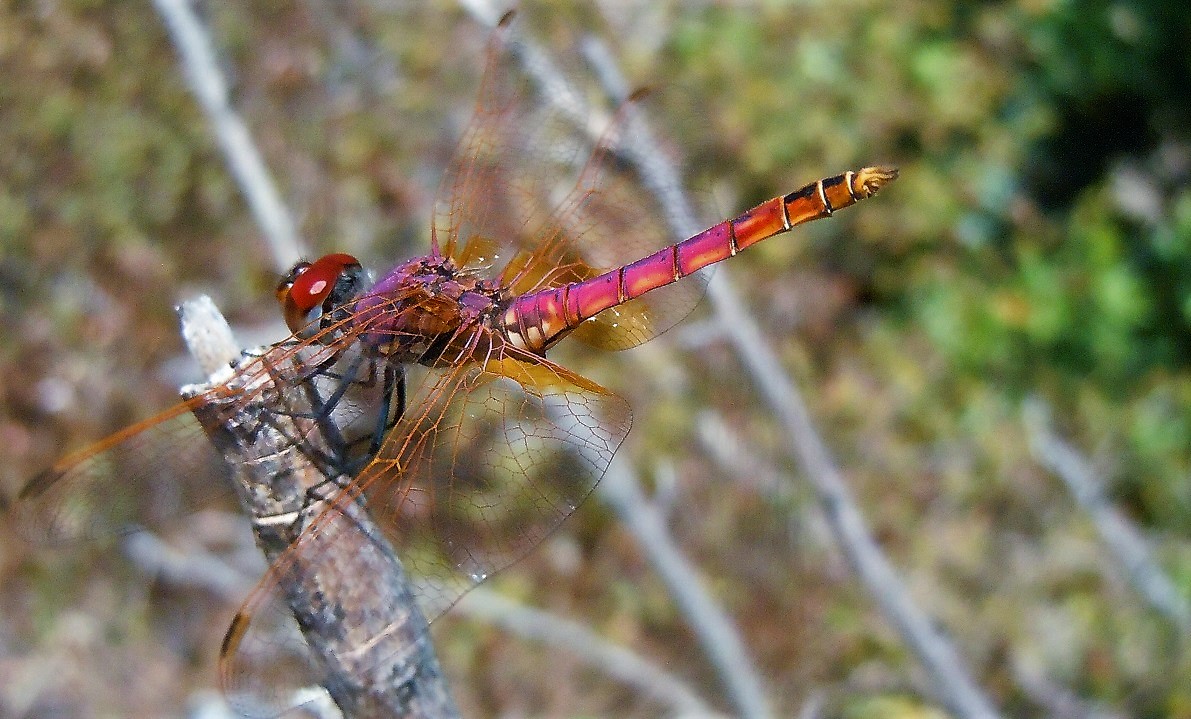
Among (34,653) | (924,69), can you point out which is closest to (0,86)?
(34,653)

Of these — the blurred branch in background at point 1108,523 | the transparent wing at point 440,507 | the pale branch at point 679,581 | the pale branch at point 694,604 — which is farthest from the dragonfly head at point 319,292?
the blurred branch in background at point 1108,523

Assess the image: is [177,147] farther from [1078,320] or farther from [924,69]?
[1078,320]

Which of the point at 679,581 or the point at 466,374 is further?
the point at 679,581

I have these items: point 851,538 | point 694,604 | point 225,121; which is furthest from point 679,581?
point 225,121

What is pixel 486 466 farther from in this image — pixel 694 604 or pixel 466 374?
pixel 694 604

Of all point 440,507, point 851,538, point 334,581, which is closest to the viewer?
point 334,581

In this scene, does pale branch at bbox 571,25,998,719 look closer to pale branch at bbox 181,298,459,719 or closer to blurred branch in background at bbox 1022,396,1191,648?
blurred branch in background at bbox 1022,396,1191,648

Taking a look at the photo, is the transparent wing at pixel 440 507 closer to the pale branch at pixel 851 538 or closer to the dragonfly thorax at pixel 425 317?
the dragonfly thorax at pixel 425 317

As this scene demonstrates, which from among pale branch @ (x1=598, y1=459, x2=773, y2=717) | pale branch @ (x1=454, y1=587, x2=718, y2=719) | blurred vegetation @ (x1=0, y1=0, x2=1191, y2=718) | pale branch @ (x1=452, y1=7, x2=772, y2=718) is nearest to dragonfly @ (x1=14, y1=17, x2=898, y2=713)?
pale branch @ (x1=452, y1=7, x2=772, y2=718)
